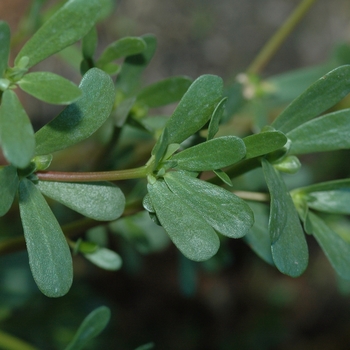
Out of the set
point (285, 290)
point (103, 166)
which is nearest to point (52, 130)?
point (103, 166)

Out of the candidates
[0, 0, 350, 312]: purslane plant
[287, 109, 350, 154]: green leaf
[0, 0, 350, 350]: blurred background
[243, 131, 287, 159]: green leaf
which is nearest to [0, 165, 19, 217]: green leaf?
[0, 0, 350, 312]: purslane plant

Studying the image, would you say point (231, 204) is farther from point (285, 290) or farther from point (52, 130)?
point (285, 290)

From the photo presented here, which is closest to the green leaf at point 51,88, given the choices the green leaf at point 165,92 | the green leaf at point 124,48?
the green leaf at point 124,48

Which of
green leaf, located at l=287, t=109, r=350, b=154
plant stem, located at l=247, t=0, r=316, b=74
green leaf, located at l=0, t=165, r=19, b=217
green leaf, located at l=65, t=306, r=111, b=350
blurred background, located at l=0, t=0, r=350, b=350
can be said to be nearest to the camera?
green leaf, located at l=0, t=165, r=19, b=217

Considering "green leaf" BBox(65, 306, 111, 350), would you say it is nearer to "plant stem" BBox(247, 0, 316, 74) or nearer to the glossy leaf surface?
the glossy leaf surface

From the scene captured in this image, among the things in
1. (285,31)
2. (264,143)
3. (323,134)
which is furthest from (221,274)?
(264,143)
